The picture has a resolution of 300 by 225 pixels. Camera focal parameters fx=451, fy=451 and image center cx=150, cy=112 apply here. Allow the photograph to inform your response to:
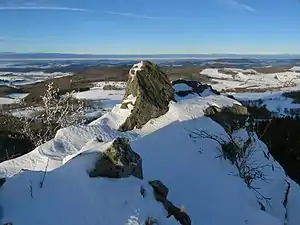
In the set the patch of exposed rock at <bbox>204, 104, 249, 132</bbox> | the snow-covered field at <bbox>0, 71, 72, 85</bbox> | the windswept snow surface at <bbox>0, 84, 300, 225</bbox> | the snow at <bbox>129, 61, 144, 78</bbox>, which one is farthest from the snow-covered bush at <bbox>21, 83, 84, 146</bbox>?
the snow-covered field at <bbox>0, 71, 72, 85</bbox>

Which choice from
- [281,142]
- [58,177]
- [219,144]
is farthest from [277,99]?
[58,177]

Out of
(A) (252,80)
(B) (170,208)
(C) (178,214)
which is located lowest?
(A) (252,80)

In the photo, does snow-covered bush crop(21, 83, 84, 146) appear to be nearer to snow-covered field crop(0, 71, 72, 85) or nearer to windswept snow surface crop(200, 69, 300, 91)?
snow-covered field crop(0, 71, 72, 85)

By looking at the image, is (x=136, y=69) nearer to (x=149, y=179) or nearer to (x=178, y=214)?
(x=149, y=179)

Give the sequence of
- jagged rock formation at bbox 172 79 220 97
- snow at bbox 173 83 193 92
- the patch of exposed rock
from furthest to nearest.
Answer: snow at bbox 173 83 193 92
jagged rock formation at bbox 172 79 220 97
the patch of exposed rock

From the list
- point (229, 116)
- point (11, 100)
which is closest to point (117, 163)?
point (229, 116)

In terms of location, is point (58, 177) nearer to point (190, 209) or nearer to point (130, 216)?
point (130, 216)
